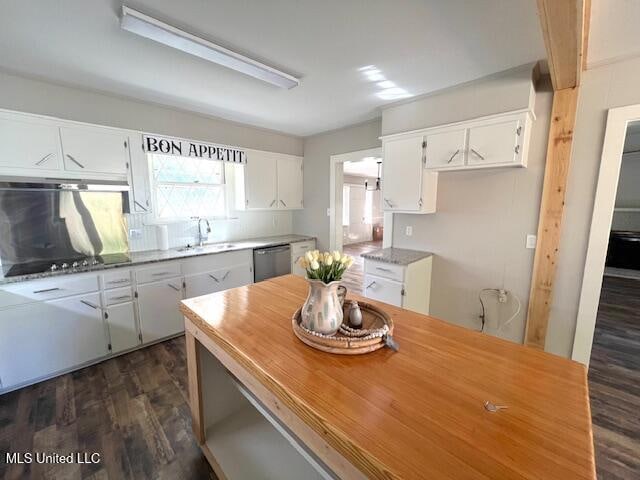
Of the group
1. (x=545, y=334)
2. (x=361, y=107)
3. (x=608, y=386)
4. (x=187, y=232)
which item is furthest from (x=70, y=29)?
(x=608, y=386)

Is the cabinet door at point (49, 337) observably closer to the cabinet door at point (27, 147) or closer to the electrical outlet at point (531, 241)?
the cabinet door at point (27, 147)

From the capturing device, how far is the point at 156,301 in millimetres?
2684

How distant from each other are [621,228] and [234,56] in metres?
8.16

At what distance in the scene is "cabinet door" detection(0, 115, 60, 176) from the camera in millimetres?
2105

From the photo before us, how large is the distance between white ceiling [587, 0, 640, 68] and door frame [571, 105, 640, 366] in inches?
14.7

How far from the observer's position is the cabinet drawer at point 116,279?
7.75ft

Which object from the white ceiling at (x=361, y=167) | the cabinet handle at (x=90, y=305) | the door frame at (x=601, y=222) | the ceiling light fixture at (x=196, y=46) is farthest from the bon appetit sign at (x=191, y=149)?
the door frame at (x=601, y=222)

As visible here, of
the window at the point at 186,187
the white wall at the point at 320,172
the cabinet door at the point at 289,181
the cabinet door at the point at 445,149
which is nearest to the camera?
the cabinet door at the point at 445,149

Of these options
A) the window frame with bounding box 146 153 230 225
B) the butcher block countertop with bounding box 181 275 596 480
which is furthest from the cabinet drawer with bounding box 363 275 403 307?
the window frame with bounding box 146 153 230 225

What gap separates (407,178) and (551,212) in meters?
1.23

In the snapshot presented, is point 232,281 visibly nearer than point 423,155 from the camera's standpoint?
No

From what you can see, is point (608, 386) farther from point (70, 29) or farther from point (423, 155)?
point (70, 29)

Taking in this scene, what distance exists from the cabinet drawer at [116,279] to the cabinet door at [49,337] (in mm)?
131

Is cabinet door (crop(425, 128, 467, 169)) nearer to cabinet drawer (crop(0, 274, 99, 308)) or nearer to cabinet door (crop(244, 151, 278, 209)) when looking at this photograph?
cabinet door (crop(244, 151, 278, 209))
